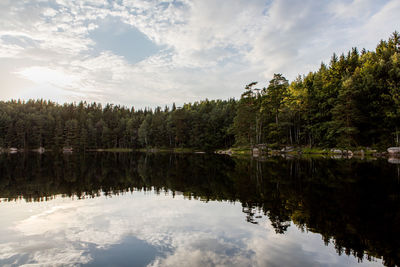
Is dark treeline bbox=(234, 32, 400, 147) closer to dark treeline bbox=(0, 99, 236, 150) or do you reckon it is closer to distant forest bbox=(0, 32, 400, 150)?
distant forest bbox=(0, 32, 400, 150)

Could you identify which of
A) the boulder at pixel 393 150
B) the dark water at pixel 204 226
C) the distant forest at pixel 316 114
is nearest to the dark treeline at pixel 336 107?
the distant forest at pixel 316 114

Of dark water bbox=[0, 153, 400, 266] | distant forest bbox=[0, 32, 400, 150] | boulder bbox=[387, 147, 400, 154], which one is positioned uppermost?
distant forest bbox=[0, 32, 400, 150]

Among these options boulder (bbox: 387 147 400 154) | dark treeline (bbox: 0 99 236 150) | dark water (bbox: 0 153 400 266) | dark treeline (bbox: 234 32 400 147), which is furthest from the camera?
dark treeline (bbox: 0 99 236 150)

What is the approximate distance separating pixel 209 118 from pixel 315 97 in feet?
152

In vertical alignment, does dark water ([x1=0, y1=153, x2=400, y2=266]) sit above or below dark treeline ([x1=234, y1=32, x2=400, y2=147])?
below

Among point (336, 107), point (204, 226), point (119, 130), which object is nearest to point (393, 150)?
point (336, 107)

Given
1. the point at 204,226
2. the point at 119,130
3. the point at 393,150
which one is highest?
the point at 119,130

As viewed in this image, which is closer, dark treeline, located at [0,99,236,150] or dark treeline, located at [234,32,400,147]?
dark treeline, located at [234,32,400,147]

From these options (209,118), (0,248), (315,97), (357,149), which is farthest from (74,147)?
(0,248)

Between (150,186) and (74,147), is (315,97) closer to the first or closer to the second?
(150,186)

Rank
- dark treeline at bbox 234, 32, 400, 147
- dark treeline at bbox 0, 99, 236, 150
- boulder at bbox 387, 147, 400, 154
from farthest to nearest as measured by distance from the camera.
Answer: dark treeline at bbox 0, 99, 236, 150, dark treeline at bbox 234, 32, 400, 147, boulder at bbox 387, 147, 400, 154

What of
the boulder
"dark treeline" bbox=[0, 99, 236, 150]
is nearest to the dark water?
the boulder

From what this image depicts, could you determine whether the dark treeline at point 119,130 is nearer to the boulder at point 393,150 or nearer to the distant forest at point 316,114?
the distant forest at point 316,114

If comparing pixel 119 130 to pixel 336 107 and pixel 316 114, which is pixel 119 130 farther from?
pixel 336 107
